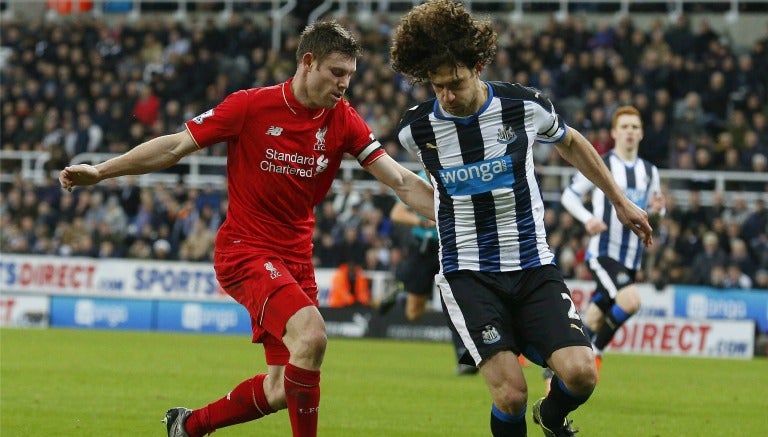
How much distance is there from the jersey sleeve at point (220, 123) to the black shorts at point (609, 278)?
617cm

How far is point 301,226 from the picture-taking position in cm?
758

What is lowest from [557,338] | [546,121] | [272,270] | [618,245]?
[618,245]

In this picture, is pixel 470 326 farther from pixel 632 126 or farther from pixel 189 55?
pixel 189 55

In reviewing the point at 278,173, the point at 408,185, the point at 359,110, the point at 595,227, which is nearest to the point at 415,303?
the point at 595,227

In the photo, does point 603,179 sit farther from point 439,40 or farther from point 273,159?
point 273,159

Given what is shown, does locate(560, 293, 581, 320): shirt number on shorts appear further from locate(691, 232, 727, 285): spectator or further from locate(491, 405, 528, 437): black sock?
locate(691, 232, 727, 285): spectator

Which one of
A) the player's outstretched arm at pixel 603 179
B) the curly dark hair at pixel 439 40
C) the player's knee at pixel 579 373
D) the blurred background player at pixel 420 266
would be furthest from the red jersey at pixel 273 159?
the blurred background player at pixel 420 266

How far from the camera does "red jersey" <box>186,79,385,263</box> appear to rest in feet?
24.2

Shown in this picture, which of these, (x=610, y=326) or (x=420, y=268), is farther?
(x=420, y=268)

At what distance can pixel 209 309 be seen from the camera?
75.7 feet

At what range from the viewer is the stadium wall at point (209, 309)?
1953cm

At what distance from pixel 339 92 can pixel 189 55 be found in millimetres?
23373

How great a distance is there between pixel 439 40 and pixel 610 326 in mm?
6496

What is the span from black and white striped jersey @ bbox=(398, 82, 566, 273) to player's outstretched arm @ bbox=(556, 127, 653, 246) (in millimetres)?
134
